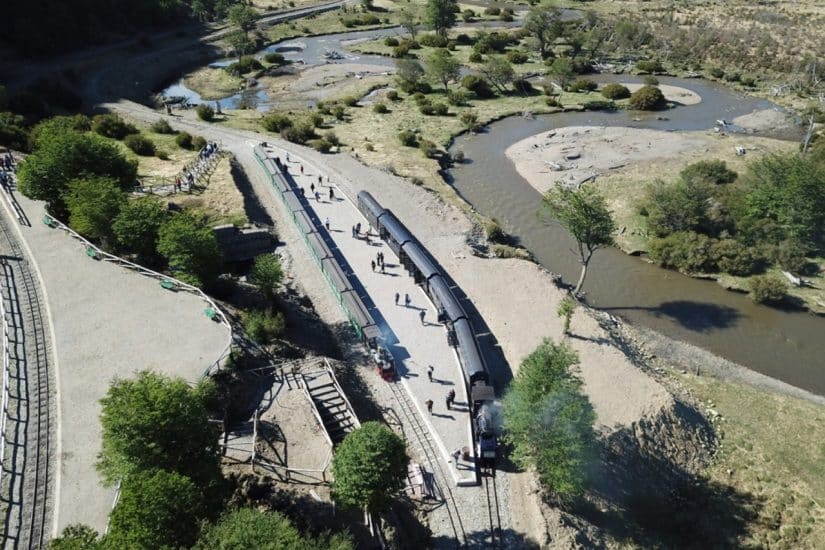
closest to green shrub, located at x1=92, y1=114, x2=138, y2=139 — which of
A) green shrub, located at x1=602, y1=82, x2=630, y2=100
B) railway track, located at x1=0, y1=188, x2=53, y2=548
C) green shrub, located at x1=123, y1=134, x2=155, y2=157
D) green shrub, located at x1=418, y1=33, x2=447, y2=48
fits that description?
green shrub, located at x1=123, y1=134, x2=155, y2=157

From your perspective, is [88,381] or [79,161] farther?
[79,161]

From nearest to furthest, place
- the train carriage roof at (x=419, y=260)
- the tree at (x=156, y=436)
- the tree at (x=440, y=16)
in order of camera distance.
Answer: the tree at (x=156, y=436) < the train carriage roof at (x=419, y=260) < the tree at (x=440, y=16)

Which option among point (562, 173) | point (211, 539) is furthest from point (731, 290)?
point (211, 539)

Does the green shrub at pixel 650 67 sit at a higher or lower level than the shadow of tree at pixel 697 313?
higher

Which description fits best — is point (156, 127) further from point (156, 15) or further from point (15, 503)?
point (156, 15)

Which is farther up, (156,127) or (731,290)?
(156,127)

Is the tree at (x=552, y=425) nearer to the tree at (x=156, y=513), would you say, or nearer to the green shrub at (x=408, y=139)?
the tree at (x=156, y=513)

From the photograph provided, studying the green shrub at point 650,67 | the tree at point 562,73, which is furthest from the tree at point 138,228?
the green shrub at point 650,67
